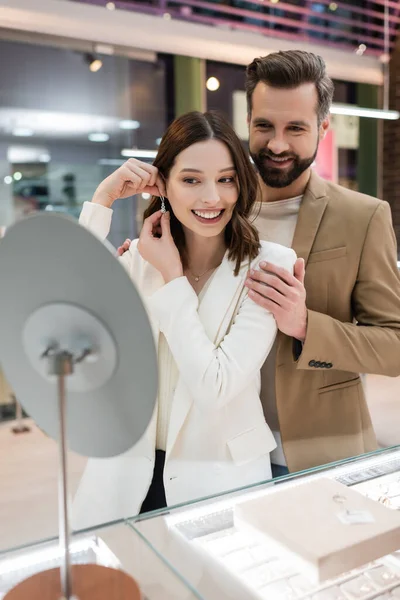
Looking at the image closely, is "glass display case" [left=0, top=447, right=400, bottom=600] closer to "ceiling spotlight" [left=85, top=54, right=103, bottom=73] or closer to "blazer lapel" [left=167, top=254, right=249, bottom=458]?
"blazer lapel" [left=167, top=254, right=249, bottom=458]

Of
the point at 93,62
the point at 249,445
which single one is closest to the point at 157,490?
the point at 249,445

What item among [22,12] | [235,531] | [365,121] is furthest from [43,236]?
[365,121]

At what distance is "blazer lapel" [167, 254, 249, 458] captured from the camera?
128 cm

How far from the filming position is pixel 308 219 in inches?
61.7

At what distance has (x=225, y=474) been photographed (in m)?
1.28

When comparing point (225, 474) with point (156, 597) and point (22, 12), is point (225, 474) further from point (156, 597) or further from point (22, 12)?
point (22, 12)

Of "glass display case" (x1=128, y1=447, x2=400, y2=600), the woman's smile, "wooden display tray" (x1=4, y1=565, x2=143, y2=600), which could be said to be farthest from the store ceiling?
"wooden display tray" (x1=4, y1=565, x2=143, y2=600)

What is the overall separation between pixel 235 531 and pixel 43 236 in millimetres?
550

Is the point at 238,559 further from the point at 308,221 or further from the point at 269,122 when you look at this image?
the point at 269,122

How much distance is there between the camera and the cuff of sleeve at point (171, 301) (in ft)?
4.05

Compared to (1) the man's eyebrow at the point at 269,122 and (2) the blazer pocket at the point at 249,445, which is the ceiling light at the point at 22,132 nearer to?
(1) the man's eyebrow at the point at 269,122

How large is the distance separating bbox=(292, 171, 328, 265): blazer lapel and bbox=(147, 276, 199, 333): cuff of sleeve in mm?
400

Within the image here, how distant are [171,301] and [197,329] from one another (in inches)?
3.3

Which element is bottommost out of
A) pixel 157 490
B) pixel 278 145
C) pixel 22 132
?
pixel 157 490
